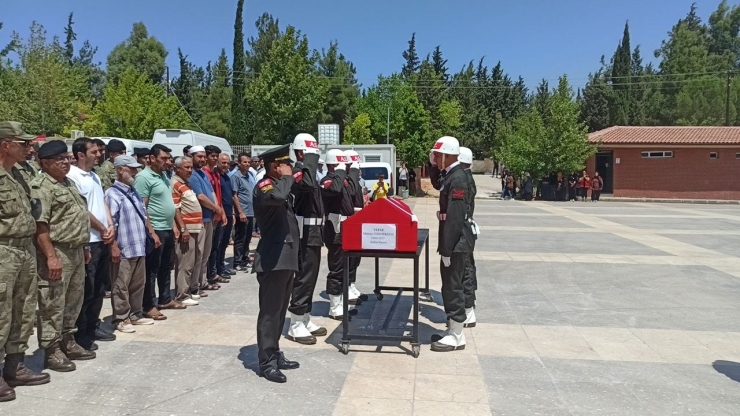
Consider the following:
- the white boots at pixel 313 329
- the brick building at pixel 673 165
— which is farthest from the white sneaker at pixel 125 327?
the brick building at pixel 673 165

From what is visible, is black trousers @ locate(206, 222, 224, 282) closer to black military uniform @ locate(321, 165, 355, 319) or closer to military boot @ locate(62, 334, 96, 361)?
black military uniform @ locate(321, 165, 355, 319)

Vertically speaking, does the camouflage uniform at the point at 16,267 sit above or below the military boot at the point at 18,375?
above

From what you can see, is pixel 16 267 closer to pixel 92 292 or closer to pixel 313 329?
pixel 92 292

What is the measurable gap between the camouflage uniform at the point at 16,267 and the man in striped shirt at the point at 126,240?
1.36 metres

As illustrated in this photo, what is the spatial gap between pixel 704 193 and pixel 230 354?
35536 millimetres

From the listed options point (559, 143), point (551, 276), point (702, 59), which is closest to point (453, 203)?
point (551, 276)

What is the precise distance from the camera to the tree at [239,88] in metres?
42.2

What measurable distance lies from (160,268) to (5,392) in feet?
8.08

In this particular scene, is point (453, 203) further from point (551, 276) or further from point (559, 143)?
point (559, 143)

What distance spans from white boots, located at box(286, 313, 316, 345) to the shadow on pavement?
372 cm

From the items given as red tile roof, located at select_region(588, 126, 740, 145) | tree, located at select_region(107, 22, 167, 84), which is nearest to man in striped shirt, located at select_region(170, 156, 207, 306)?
red tile roof, located at select_region(588, 126, 740, 145)

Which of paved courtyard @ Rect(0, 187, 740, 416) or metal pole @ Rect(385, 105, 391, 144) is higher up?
metal pole @ Rect(385, 105, 391, 144)

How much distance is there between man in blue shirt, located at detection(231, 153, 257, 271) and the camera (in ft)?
30.7

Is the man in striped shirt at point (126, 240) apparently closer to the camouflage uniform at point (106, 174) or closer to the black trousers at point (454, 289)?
the camouflage uniform at point (106, 174)
